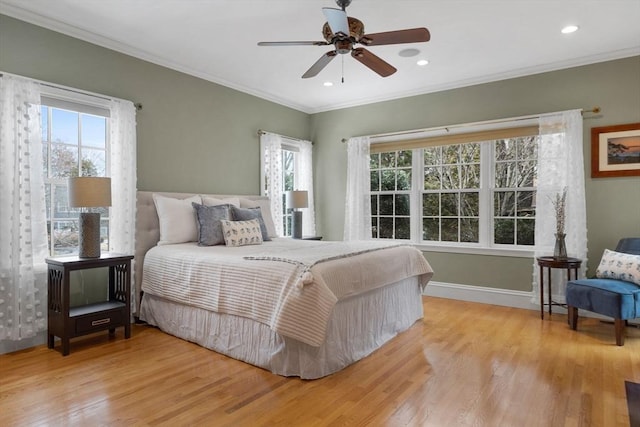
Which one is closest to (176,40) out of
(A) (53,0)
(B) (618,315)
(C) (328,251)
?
(A) (53,0)

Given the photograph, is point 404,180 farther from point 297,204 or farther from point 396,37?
point 396,37

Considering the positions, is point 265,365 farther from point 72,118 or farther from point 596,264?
point 596,264

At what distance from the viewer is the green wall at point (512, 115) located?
391 cm

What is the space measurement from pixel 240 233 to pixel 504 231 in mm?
3186

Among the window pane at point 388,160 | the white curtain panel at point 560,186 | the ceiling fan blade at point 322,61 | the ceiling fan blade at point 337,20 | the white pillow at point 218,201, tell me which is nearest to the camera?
the ceiling fan blade at point 337,20

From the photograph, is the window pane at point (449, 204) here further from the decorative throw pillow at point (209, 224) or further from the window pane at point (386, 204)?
the decorative throw pillow at point (209, 224)

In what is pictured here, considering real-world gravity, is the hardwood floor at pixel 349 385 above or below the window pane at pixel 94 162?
below

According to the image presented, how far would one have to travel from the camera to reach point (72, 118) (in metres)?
3.45

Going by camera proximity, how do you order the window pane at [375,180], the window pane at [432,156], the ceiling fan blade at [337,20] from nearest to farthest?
the ceiling fan blade at [337,20] → the window pane at [432,156] → the window pane at [375,180]

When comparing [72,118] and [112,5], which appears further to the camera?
[72,118]

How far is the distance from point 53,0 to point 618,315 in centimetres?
512

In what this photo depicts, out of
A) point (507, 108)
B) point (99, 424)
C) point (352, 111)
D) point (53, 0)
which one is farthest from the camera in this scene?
point (352, 111)

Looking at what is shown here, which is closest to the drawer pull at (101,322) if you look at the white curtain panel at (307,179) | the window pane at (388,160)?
the white curtain panel at (307,179)

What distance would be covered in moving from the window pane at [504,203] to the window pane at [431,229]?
0.75 m
